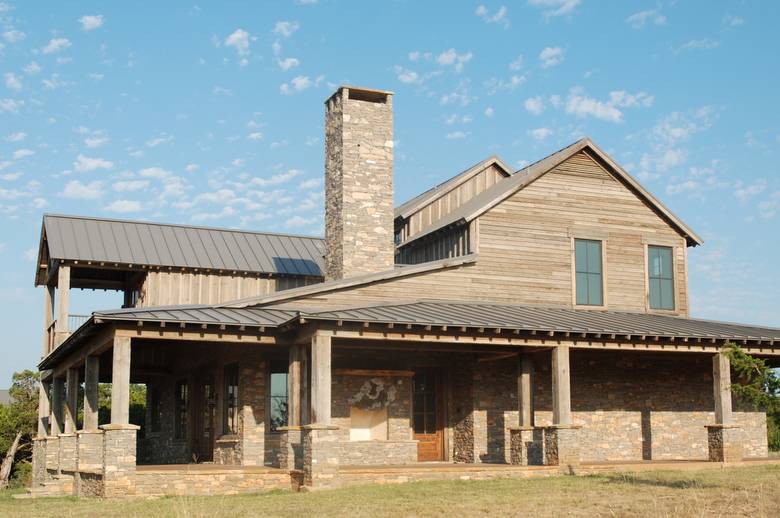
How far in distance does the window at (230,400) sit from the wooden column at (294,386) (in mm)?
2835

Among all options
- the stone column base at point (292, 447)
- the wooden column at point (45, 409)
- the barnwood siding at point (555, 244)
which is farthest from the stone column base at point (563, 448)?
the wooden column at point (45, 409)

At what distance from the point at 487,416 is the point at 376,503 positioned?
883cm

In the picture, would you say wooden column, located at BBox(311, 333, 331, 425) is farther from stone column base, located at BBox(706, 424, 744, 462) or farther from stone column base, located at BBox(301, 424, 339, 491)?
stone column base, located at BBox(706, 424, 744, 462)

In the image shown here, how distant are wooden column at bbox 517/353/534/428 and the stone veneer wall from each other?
2.82 meters

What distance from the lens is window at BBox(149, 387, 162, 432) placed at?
98.2ft

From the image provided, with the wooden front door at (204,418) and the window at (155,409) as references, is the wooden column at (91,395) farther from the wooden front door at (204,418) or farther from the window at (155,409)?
Result: the window at (155,409)

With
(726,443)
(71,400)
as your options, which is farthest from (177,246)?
(726,443)

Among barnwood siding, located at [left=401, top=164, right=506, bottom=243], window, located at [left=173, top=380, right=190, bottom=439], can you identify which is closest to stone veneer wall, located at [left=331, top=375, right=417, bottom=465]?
window, located at [left=173, top=380, right=190, bottom=439]

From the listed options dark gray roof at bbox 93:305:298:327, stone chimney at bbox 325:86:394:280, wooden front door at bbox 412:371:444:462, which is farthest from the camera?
wooden front door at bbox 412:371:444:462

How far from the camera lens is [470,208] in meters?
25.8

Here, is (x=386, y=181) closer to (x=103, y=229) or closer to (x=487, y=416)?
(x=487, y=416)

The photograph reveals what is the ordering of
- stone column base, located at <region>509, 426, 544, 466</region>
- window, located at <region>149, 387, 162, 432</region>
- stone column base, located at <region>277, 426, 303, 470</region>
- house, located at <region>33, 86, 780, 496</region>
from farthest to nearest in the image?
window, located at <region>149, 387, 162, 432</region>, stone column base, located at <region>509, 426, 544, 466</region>, stone column base, located at <region>277, 426, 303, 470</region>, house, located at <region>33, 86, 780, 496</region>

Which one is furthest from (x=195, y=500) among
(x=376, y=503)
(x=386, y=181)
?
(x=386, y=181)

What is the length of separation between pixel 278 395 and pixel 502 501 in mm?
8404
